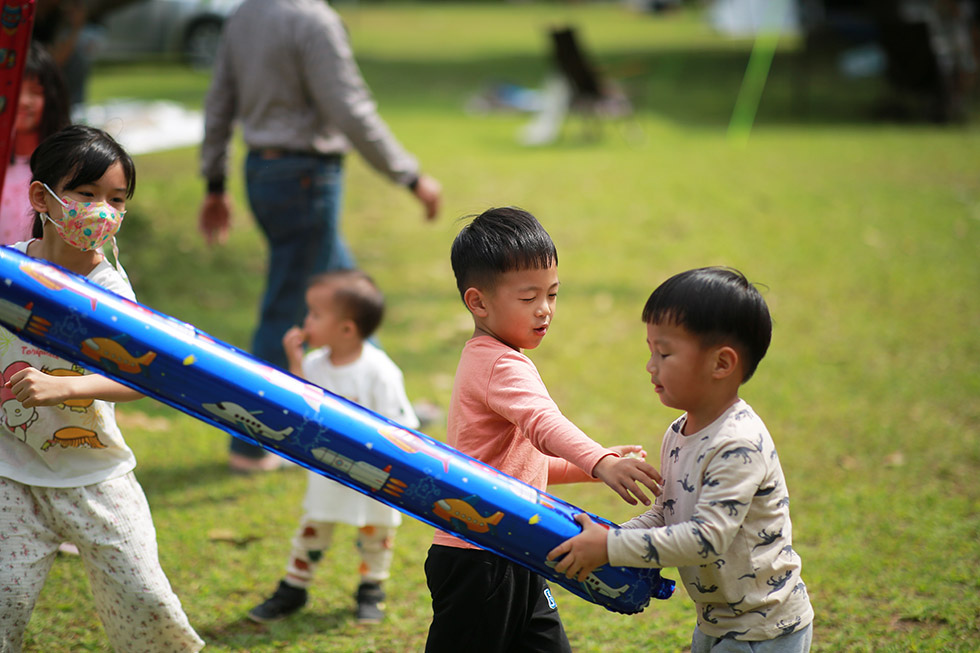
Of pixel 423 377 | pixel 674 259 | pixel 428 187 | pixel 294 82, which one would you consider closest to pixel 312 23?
pixel 294 82

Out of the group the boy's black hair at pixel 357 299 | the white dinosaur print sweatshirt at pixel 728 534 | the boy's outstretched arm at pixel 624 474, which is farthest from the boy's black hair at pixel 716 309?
the boy's black hair at pixel 357 299

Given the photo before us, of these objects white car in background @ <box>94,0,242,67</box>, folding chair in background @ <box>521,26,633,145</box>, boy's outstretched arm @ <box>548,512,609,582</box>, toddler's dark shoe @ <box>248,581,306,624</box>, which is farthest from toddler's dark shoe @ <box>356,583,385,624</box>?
white car in background @ <box>94,0,242,67</box>

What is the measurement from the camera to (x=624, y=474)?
7.13 ft

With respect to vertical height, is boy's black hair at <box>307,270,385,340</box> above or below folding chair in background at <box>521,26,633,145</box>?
below

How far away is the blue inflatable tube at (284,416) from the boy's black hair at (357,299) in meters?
1.49

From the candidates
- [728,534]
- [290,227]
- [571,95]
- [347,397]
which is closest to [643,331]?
[290,227]

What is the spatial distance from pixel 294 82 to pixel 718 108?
43.7ft

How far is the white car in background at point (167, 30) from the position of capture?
19609 millimetres

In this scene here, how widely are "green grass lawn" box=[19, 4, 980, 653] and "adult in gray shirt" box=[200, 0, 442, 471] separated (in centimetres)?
90

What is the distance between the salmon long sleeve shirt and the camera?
227cm

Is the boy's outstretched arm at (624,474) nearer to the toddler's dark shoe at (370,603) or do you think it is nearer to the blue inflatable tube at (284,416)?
the blue inflatable tube at (284,416)

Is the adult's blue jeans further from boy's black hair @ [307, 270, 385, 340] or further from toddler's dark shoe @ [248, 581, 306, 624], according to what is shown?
toddler's dark shoe @ [248, 581, 306, 624]

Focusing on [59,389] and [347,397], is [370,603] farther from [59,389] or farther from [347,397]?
[59,389]

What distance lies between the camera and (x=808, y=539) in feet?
13.7
